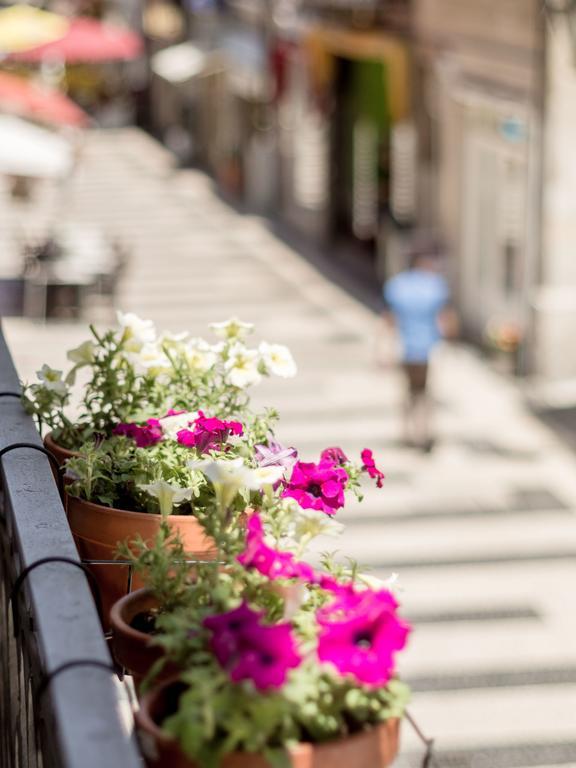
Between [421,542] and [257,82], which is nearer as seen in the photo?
[421,542]

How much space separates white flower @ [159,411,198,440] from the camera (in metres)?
3.78

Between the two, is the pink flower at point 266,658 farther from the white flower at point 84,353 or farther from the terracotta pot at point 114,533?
the white flower at point 84,353

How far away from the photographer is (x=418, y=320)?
487 inches

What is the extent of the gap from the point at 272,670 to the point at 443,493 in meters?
9.76

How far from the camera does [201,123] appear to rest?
37.7 m

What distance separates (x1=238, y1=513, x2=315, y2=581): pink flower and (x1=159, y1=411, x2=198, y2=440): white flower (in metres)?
1.04

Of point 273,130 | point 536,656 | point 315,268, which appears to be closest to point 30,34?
point 315,268

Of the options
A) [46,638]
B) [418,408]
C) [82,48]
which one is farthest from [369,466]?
[82,48]

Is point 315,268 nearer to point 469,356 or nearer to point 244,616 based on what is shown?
point 469,356

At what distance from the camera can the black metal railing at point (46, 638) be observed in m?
2.00

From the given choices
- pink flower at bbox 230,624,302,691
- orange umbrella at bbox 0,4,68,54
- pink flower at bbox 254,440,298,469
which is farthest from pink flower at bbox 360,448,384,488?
orange umbrella at bbox 0,4,68,54

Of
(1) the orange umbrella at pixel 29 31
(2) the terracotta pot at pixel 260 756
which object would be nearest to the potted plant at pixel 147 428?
(2) the terracotta pot at pixel 260 756

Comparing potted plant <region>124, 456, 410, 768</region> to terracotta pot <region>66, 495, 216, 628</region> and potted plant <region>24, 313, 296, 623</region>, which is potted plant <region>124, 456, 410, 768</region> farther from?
terracotta pot <region>66, 495, 216, 628</region>

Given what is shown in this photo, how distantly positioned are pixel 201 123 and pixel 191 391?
34.2m
